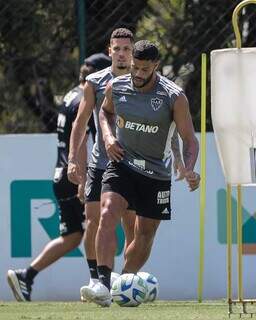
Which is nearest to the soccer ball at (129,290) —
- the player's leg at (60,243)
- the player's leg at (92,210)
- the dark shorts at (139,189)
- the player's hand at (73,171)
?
the dark shorts at (139,189)

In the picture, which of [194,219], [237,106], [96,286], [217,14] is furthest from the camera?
[217,14]

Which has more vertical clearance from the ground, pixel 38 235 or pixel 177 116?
pixel 177 116

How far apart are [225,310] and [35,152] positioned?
11.5 ft

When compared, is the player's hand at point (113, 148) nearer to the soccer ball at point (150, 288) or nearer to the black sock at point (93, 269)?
the soccer ball at point (150, 288)

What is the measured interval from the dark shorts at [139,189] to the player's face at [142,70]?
2.06ft

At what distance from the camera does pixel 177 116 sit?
909 centimetres

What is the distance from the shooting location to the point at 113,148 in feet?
29.5

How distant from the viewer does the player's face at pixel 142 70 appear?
892 cm

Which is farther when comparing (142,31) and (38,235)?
(142,31)

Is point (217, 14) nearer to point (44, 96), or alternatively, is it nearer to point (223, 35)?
point (223, 35)

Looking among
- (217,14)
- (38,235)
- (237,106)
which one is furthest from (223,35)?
(237,106)

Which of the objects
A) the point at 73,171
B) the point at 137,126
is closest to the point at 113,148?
the point at 137,126

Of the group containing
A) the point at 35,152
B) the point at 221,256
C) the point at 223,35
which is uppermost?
the point at 223,35

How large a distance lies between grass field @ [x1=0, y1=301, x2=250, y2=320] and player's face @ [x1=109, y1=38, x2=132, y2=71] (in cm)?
181
